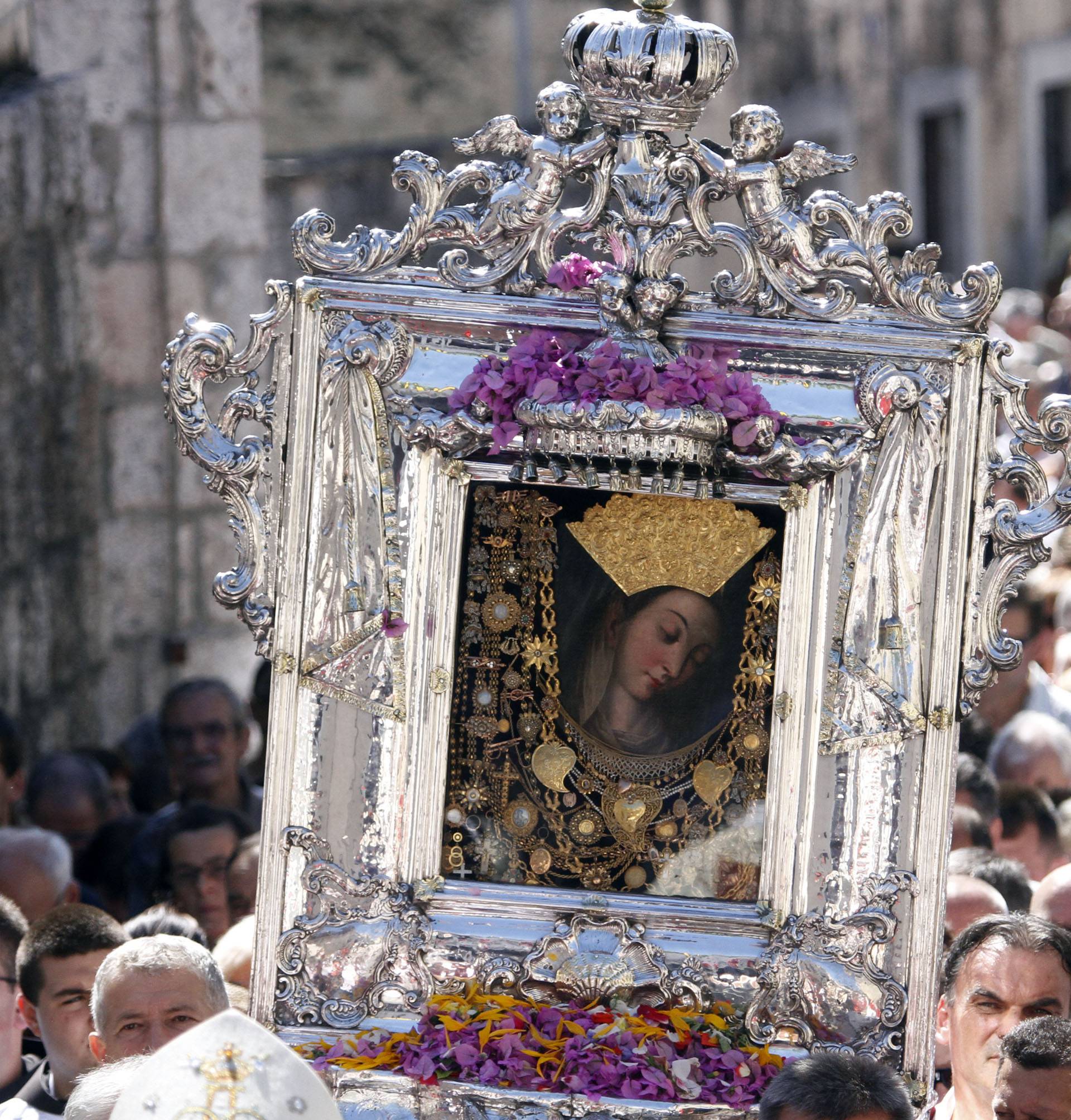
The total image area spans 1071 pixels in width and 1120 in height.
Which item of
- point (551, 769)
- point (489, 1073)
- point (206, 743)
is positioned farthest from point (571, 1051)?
point (206, 743)

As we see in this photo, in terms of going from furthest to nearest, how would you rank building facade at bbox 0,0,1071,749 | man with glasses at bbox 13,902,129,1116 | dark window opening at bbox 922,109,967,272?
dark window opening at bbox 922,109,967,272
building facade at bbox 0,0,1071,749
man with glasses at bbox 13,902,129,1116

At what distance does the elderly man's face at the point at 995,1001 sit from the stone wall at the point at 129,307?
4.80 metres

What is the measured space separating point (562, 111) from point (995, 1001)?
6.28 ft

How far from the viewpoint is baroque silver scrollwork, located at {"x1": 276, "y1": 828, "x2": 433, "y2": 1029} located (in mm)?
4586

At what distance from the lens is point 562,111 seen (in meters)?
4.56

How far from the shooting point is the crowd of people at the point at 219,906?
162 inches

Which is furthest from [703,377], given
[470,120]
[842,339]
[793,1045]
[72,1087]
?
[470,120]

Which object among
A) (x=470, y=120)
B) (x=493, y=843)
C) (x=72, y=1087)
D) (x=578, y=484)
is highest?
(x=470, y=120)

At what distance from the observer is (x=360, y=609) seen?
462 centimetres

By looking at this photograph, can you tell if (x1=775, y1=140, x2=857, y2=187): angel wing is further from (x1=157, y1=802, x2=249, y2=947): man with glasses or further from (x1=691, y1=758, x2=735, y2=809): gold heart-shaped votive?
(x1=157, y1=802, x2=249, y2=947): man with glasses

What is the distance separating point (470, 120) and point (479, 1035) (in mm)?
13279

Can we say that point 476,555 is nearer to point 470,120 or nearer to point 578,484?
point 578,484

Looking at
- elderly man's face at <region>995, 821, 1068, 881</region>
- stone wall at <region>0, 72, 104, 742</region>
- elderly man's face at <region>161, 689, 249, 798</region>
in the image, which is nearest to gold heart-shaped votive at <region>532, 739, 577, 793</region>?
elderly man's face at <region>995, 821, 1068, 881</region>

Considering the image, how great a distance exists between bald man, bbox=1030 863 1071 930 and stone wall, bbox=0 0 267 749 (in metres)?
4.39
